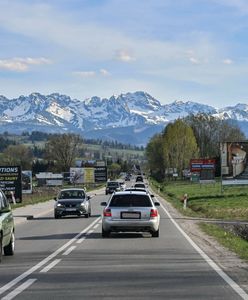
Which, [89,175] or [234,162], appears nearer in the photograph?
[234,162]

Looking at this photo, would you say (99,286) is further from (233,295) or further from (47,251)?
(47,251)

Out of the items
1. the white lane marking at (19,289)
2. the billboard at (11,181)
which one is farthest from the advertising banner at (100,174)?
the white lane marking at (19,289)

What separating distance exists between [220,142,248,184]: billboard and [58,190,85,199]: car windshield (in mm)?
25687

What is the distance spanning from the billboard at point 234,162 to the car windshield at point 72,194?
25.7m

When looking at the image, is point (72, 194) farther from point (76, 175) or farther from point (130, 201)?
point (76, 175)

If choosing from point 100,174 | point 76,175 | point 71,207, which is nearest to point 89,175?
point 76,175

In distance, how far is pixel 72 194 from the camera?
35250 millimetres

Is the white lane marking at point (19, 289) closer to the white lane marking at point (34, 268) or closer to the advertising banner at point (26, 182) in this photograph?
the white lane marking at point (34, 268)

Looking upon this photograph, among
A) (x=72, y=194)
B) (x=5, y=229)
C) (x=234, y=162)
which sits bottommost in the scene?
(x=5, y=229)

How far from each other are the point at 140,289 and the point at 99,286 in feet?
2.52

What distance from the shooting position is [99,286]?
11.0 meters

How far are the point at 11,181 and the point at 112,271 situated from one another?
3835 cm

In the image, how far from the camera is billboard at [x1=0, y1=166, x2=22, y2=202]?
50.3 metres

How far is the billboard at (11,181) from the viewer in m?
50.3
